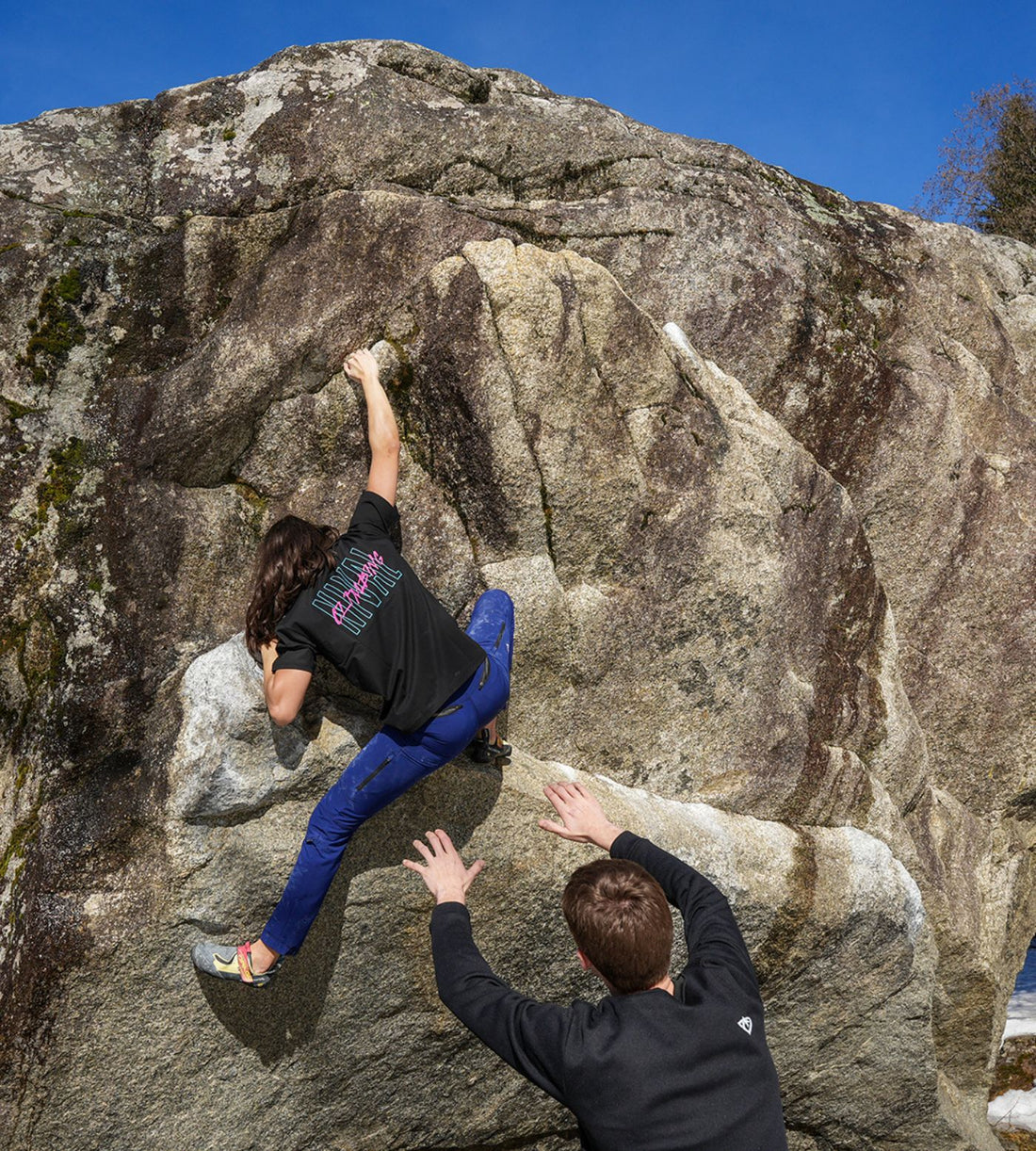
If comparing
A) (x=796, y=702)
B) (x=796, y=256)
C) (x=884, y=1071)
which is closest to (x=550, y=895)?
(x=796, y=702)

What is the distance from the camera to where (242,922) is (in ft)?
20.9

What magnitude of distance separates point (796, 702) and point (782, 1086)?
10.4 ft

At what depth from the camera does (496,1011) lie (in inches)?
165

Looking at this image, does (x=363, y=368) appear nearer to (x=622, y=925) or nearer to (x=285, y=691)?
(x=285, y=691)

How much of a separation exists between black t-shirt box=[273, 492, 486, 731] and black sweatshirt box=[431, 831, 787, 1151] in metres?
1.70

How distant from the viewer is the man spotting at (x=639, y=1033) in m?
3.79

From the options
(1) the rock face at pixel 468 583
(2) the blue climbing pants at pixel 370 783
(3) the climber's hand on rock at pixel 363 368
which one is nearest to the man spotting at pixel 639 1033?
(2) the blue climbing pants at pixel 370 783

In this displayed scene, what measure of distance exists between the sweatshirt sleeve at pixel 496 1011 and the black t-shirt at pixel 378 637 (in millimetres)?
1415

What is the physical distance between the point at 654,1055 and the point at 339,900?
10.5ft

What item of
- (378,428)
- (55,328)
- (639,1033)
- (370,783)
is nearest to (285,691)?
(370,783)

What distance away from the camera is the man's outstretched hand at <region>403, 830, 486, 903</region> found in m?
4.72

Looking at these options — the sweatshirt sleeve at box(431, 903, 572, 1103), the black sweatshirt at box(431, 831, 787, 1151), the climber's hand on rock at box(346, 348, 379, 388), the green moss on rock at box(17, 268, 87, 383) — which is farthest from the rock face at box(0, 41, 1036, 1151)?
the black sweatshirt at box(431, 831, 787, 1151)

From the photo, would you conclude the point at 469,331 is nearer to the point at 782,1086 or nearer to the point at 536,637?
the point at 536,637

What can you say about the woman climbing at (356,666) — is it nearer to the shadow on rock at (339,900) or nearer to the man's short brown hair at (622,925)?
the shadow on rock at (339,900)
